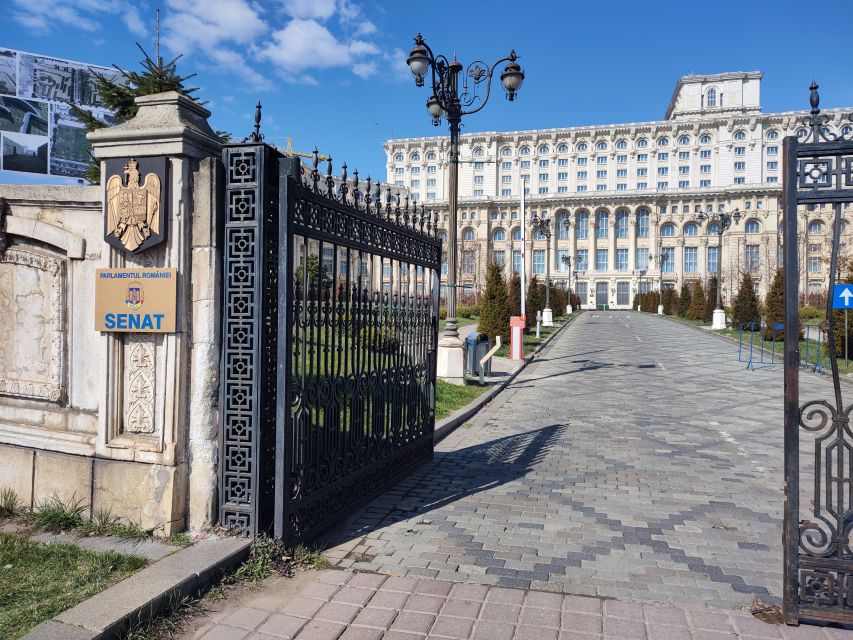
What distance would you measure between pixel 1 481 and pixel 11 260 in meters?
1.67

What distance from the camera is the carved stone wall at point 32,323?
14.2 ft

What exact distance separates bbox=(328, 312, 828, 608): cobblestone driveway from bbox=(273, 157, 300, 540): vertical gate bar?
615 millimetres

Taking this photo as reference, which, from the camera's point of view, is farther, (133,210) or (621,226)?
(621,226)

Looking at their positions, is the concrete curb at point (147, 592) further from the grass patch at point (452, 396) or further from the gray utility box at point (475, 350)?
the gray utility box at point (475, 350)

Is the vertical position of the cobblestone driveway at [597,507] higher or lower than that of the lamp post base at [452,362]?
lower

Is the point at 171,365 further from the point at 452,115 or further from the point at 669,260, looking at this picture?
the point at 669,260

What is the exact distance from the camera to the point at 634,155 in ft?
326

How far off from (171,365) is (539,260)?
322 ft

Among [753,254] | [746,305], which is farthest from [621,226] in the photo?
[746,305]

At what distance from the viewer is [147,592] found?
3133mm

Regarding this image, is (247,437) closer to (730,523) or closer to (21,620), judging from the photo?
(21,620)

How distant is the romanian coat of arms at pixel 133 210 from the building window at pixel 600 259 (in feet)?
321

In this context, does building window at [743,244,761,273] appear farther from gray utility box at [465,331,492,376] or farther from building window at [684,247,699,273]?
gray utility box at [465,331,492,376]

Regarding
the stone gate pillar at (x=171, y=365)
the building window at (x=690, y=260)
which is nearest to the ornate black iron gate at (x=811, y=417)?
the stone gate pillar at (x=171, y=365)
